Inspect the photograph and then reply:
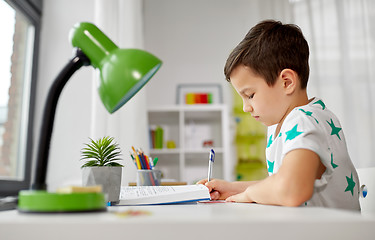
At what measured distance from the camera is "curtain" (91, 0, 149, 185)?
2.06 meters

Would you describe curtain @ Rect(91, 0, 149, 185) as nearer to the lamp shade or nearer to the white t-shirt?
the white t-shirt

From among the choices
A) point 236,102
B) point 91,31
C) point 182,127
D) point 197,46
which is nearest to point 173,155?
point 182,127

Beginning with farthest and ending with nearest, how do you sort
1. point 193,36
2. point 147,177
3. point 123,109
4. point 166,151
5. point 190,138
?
point 193,36
point 190,138
point 166,151
point 123,109
point 147,177

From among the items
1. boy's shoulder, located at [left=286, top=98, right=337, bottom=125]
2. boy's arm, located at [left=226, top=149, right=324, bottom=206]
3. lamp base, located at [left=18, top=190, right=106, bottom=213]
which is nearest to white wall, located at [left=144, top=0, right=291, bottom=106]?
boy's shoulder, located at [left=286, top=98, right=337, bottom=125]

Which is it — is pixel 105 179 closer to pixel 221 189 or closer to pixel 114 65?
pixel 114 65

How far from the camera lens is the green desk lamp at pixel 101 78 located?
39 cm

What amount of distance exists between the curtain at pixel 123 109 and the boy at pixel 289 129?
1232 mm

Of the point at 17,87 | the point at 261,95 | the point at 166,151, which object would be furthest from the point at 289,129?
the point at 166,151

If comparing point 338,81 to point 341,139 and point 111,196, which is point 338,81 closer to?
point 341,139

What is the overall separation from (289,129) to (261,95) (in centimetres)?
26

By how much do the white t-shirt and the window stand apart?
5.68 ft

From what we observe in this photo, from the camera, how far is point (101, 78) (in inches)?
18.3

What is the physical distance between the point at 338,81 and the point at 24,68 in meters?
2.51

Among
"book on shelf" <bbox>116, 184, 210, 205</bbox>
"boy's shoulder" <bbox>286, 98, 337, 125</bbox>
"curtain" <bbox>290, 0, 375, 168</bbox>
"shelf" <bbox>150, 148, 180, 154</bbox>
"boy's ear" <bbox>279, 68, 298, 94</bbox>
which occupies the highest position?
"curtain" <bbox>290, 0, 375, 168</bbox>
